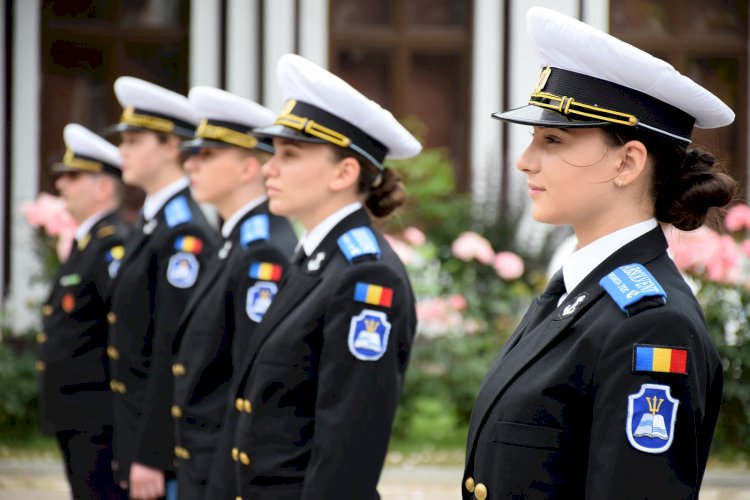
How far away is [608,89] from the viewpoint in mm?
2242

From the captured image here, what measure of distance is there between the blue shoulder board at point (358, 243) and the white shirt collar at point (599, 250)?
940mm

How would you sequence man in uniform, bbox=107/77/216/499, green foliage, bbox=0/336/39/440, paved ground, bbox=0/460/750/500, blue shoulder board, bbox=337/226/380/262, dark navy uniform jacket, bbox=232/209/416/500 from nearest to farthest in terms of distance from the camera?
dark navy uniform jacket, bbox=232/209/416/500, blue shoulder board, bbox=337/226/380/262, man in uniform, bbox=107/77/216/499, paved ground, bbox=0/460/750/500, green foliage, bbox=0/336/39/440

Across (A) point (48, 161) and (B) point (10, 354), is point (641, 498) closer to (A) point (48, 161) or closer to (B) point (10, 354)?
(B) point (10, 354)

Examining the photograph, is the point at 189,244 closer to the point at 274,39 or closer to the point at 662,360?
the point at 662,360

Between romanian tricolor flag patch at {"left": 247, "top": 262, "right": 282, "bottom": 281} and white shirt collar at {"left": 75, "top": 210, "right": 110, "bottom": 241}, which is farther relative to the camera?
white shirt collar at {"left": 75, "top": 210, "right": 110, "bottom": 241}

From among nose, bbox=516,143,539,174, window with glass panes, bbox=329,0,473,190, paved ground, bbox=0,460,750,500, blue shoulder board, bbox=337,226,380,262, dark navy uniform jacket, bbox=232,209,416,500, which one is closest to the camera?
nose, bbox=516,143,539,174

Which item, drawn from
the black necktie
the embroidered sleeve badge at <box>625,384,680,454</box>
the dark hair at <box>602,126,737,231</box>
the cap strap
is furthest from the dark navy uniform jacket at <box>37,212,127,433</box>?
the embroidered sleeve badge at <box>625,384,680,454</box>

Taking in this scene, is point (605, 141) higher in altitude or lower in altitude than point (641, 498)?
higher

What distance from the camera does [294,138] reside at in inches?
134

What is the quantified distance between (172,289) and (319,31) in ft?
19.6

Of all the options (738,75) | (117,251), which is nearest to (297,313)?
(117,251)

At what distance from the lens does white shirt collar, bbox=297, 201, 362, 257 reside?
11.0 ft

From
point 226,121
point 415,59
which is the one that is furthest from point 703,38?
point 226,121

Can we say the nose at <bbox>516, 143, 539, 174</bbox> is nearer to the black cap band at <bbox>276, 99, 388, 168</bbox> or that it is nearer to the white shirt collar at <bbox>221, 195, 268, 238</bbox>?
the black cap band at <bbox>276, 99, 388, 168</bbox>
